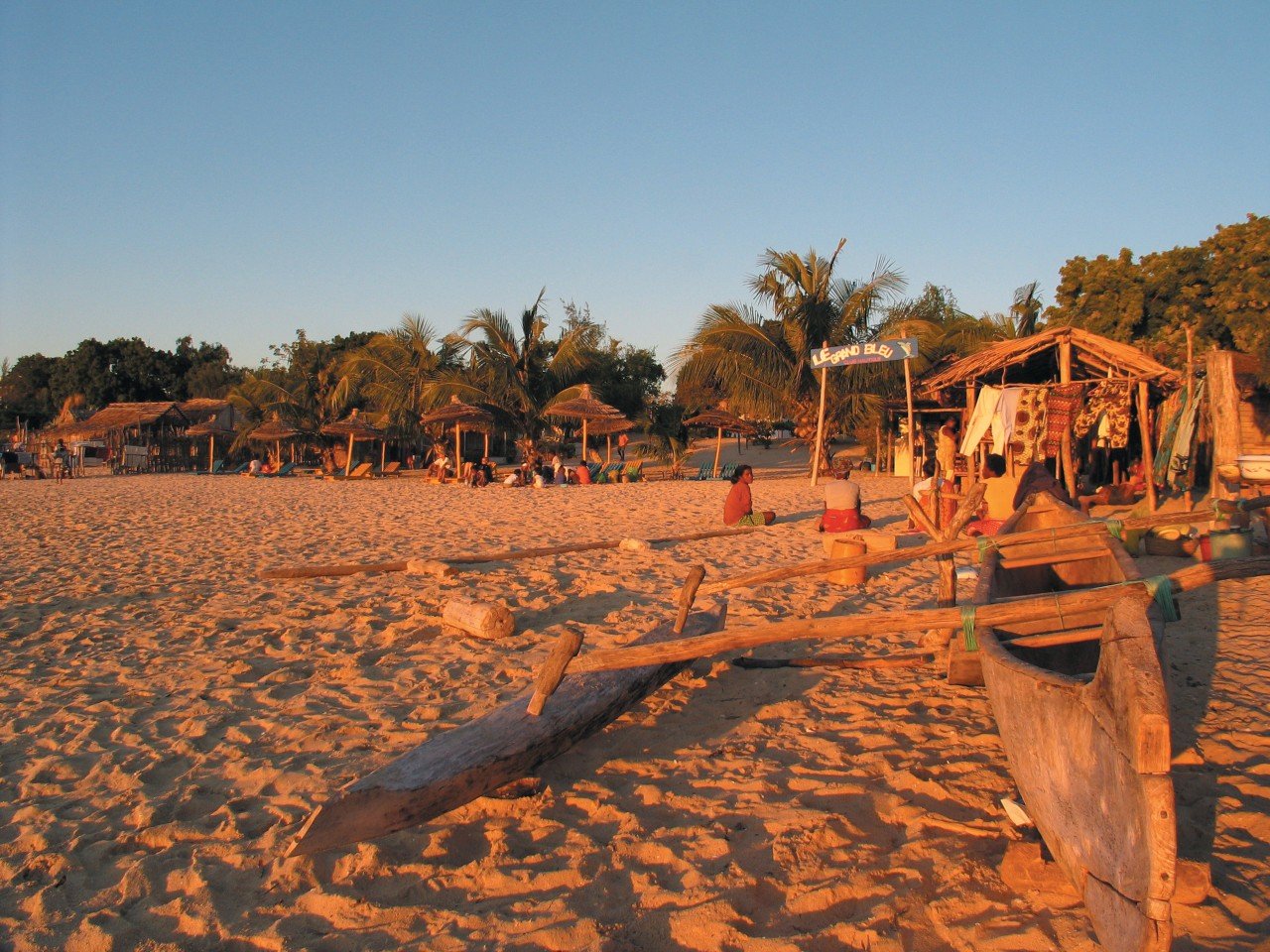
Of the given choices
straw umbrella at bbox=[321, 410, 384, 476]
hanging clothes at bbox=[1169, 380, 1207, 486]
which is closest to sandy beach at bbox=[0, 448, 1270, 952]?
hanging clothes at bbox=[1169, 380, 1207, 486]

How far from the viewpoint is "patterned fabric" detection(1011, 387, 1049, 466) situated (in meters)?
10.7

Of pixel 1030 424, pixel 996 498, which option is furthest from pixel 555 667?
Answer: pixel 1030 424

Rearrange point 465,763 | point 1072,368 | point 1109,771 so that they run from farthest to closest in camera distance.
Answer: point 1072,368 → point 465,763 → point 1109,771

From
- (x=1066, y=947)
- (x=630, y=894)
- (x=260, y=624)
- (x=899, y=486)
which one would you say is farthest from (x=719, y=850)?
(x=899, y=486)

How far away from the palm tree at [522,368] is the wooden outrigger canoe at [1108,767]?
19989mm

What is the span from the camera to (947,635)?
14.8 ft

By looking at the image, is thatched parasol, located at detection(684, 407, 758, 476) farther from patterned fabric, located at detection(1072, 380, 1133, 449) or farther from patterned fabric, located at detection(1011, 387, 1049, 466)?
patterned fabric, located at detection(1011, 387, 1049, 466)

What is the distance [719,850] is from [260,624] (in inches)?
158

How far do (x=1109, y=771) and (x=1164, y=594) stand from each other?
4.49 ft

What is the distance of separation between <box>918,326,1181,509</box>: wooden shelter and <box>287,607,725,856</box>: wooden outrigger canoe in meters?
9.02

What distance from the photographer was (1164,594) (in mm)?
2975

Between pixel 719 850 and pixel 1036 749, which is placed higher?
pixel 1036 749

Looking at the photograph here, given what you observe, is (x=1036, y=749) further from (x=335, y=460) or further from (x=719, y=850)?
(x=335, y=460)

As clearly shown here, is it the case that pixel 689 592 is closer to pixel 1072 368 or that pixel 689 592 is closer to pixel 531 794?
pixel 531 794
